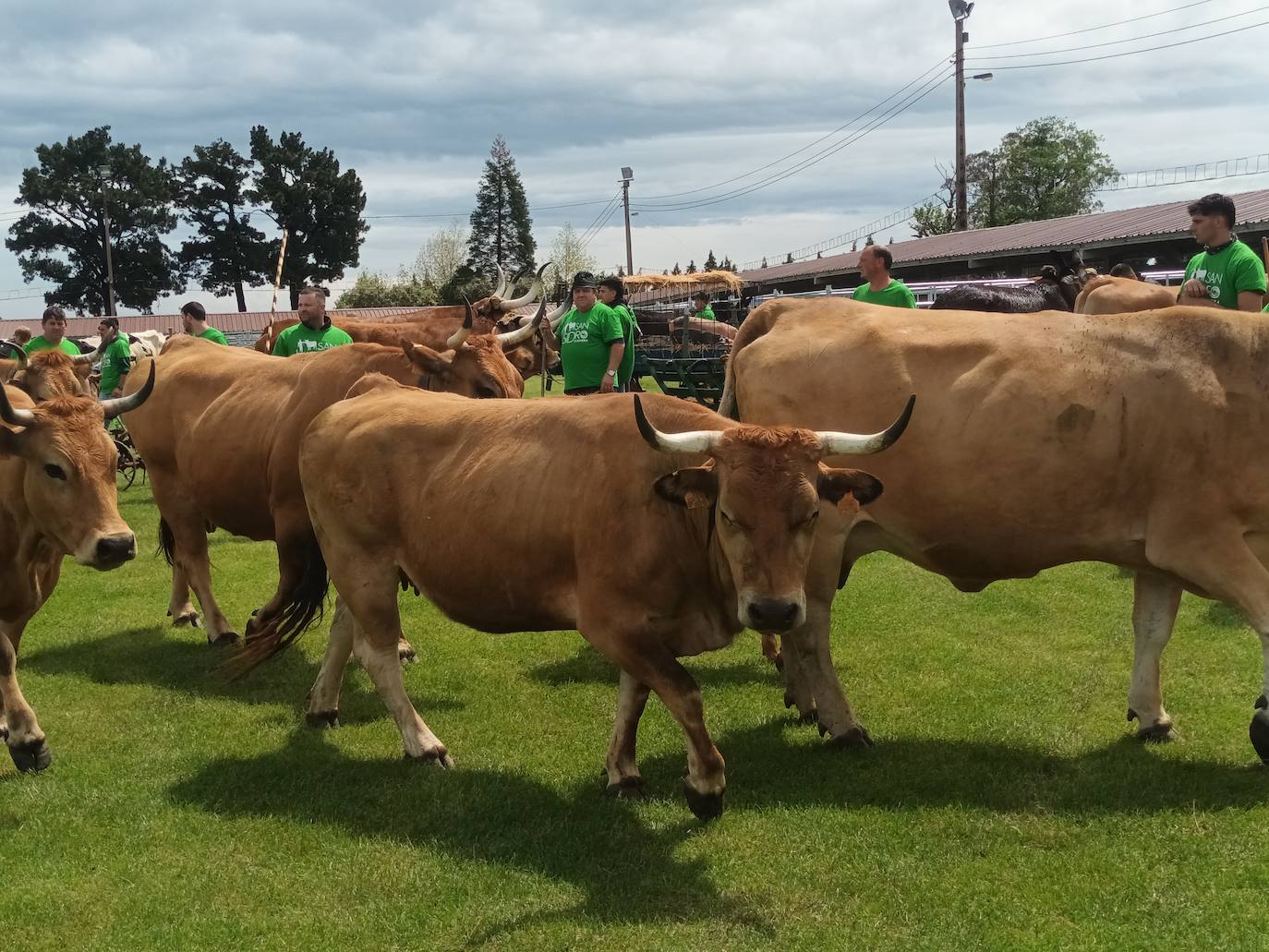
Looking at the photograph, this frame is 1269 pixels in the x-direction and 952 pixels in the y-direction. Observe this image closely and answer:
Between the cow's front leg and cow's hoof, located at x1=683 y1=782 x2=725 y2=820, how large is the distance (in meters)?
3.37

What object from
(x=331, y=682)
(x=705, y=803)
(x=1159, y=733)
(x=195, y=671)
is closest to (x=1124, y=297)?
(x=1159, y=733)

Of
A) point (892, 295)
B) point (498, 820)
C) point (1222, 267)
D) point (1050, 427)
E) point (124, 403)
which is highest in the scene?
point (1222, 267)

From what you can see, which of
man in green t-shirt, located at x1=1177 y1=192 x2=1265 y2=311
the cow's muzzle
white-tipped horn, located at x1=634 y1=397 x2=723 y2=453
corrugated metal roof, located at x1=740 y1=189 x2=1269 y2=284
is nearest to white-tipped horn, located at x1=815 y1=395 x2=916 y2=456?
white-tipped horn, located at x1=634 y1=397 x2=723 y2=453

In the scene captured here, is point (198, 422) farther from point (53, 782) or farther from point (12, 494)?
point (53, 782)

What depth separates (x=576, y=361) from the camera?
10836 mm

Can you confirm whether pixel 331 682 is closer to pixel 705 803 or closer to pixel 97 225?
pixel 705 803

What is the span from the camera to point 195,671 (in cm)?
762

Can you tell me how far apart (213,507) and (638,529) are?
4.62 meters

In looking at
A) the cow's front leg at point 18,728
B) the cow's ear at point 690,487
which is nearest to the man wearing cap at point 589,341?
the cow's front leg at point 18,728

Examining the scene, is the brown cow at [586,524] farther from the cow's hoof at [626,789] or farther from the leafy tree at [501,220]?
the leafy tree at [501,220]

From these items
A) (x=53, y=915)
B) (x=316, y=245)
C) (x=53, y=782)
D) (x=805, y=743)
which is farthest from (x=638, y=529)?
(x=316, y=245)

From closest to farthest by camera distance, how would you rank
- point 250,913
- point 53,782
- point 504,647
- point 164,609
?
point 250,913, point 53,782, point 504,647, point 164,609

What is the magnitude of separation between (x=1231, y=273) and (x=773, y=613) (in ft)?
16.5

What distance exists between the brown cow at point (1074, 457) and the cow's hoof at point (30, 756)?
12.7ft
